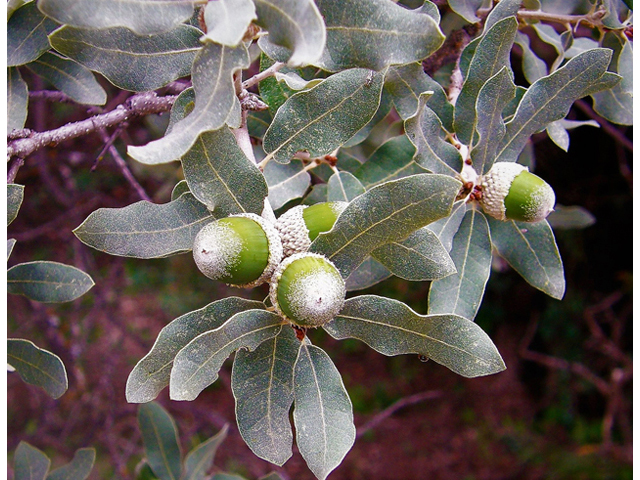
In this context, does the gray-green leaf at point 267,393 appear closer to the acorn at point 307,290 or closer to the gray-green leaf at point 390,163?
the acorn at point 307,290

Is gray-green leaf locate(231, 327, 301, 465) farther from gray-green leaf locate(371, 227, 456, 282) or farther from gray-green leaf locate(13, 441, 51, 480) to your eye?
gray-green leaf locate(13, 441, 51, 480)

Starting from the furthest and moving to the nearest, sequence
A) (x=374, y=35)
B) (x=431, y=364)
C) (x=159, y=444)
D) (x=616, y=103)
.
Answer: (x=431, y=364), (x=159, y=444), (x=616, y=103), (x=374, y=35)

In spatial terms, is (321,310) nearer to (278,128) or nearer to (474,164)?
(278,128)

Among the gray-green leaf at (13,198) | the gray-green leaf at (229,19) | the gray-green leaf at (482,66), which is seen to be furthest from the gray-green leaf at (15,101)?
the gray-green leaf at (482,66)

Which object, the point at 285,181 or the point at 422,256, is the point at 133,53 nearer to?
the point at 285,181

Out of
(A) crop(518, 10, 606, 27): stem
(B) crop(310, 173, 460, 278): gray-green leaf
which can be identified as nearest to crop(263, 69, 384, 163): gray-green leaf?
(B) crop(310, 173, 460, 278): gray-green leaf

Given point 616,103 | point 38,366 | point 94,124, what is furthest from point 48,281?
point 616,103
